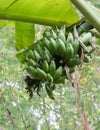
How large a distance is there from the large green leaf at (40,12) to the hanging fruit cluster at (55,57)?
0.09 metres

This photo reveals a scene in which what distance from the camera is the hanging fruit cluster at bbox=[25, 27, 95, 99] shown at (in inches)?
34.4

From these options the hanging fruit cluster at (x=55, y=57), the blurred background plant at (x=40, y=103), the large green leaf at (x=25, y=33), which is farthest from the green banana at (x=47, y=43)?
the blurred background plant at (x=40, y=103)

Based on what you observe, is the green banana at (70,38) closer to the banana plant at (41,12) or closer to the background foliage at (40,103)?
the banana plant at (41,12)

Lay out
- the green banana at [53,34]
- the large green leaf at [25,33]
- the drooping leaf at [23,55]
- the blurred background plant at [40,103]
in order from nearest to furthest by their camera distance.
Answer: the green banana at [53,34]
the drooping leaf at [23,55]
the large green leaf at [25,33]
the blurred background plant at [40,103]

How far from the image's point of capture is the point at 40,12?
1.02 m

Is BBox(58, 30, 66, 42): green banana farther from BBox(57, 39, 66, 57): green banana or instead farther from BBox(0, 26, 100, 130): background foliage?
BBox(0, 26, 100, 130): background foliage

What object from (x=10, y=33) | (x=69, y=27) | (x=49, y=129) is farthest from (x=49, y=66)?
(x=10, y=33)

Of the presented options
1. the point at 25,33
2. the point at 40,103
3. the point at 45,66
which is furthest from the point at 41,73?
the point at 40,103

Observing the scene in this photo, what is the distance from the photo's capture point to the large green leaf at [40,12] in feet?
3.27

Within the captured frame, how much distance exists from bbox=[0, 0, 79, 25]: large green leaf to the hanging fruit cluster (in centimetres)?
9

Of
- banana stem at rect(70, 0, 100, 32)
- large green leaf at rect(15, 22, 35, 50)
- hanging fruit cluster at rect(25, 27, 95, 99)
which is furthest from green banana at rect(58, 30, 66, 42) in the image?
large green leaf at rect(15, 22, 35, 50)

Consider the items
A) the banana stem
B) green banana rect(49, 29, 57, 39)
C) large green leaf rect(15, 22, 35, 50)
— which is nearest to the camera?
the banana stem

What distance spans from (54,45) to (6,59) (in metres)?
2.23

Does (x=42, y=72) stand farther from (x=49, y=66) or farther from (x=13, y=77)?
(x=13, y=77)
